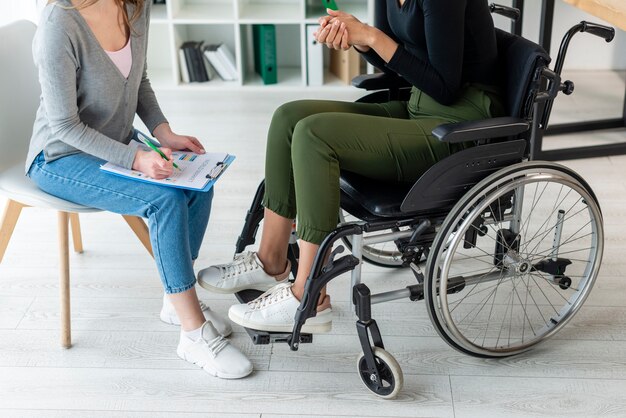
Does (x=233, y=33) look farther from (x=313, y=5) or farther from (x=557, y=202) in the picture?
(x=557, y=202)

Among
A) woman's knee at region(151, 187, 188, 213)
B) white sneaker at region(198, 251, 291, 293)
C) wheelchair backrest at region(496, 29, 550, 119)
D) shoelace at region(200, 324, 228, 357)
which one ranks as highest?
wheelchair backrest at region(496, 29, 550, 119)

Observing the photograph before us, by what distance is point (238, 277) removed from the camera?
188 cm

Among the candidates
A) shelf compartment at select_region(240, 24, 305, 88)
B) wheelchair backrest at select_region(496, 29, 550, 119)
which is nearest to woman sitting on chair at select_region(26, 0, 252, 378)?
wheelchair backrest at select_region(496, 29, 550, 119)

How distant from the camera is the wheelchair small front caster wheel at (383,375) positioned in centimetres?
161

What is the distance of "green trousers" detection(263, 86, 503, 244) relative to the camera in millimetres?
1602

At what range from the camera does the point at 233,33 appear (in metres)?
4.05

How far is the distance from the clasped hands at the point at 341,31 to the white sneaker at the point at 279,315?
566 mm

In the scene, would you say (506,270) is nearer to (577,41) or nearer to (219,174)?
(219,174)

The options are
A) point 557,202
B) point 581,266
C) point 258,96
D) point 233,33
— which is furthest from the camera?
point 233,33

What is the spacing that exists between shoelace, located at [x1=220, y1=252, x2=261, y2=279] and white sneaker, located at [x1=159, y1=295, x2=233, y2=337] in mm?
104

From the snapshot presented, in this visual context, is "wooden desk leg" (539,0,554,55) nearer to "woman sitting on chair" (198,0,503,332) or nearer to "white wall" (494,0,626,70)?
"white wall" (494,0,626,70)

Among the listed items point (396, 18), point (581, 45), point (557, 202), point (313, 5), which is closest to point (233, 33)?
point (313, 5)

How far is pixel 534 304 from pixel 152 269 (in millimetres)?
1085

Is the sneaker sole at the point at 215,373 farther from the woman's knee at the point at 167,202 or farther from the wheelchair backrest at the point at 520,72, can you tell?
the wheelchair backrest at the point at 520,72
